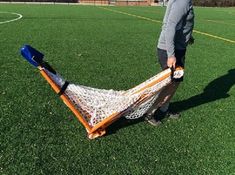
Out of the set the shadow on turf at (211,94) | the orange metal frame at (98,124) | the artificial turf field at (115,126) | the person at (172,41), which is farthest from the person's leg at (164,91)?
the shadow on turf at (211,94)

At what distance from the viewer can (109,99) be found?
532 centimetres

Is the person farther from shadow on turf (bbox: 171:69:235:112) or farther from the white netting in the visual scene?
shadow on turf (bbox: 171:69:235:112)

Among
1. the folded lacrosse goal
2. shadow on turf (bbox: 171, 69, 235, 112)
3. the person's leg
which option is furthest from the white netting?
shadow on turf (bbox: 171, 69, 235, 112)

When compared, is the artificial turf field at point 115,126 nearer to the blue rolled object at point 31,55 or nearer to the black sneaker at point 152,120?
the black sneaker at point 152,120

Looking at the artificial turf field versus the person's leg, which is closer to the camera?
the artificial turf field

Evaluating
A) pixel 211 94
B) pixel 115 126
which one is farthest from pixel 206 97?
pixel 115 126

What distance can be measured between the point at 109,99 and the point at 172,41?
113cm

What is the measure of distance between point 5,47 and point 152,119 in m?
6.93

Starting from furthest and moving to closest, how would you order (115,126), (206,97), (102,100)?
(206,97) < (115,126) < (102,100)

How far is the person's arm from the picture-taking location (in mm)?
5028

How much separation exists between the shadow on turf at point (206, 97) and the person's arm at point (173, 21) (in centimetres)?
125

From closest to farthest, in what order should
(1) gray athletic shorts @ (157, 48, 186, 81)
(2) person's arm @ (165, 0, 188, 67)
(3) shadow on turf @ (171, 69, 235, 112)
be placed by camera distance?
(2) person's arm @ (165, 0, 188, 67), (1) gray athletic shorts @ (157, 48, 186, 81), (3) shadow on turf @ (171, 69, 235, 112)

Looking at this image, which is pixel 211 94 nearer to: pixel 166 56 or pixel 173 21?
pixel 166 56

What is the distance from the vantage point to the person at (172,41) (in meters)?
5.06
